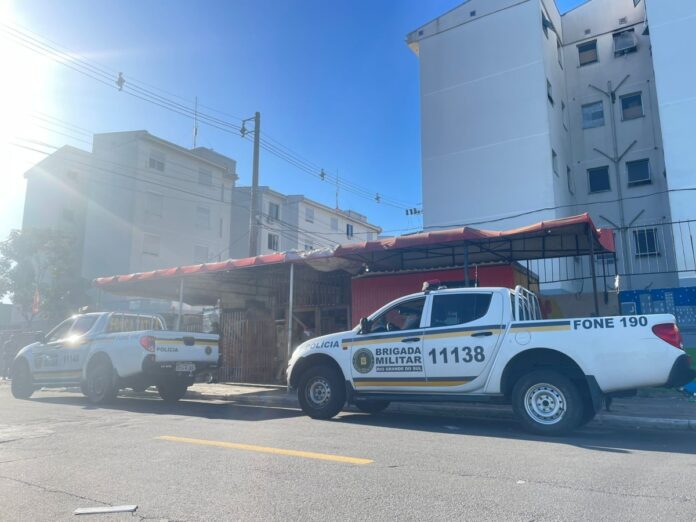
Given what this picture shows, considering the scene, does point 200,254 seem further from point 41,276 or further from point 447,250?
point 447,250

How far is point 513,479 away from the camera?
477cm

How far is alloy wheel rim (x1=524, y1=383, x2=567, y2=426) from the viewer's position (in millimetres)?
7016

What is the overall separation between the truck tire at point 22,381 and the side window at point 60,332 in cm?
99

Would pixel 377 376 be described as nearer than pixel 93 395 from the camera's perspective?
Yes

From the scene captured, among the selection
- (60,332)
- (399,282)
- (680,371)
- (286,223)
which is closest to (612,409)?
(680,371)

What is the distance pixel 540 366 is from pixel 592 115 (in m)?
22.6

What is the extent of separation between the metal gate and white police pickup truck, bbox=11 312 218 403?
380 cm

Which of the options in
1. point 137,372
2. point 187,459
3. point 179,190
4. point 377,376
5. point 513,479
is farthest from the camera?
point 179,190

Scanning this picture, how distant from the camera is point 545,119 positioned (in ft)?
75.5

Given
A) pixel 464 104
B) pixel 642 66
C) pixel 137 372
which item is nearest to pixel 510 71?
pixel 464 104

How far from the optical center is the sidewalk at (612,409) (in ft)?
26.5

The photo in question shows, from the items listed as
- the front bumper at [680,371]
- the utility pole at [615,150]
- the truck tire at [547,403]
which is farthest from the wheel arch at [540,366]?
the utility pole at [615,150]

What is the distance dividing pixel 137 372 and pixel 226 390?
12.0ft

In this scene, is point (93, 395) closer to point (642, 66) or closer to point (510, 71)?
point (510, 71)
